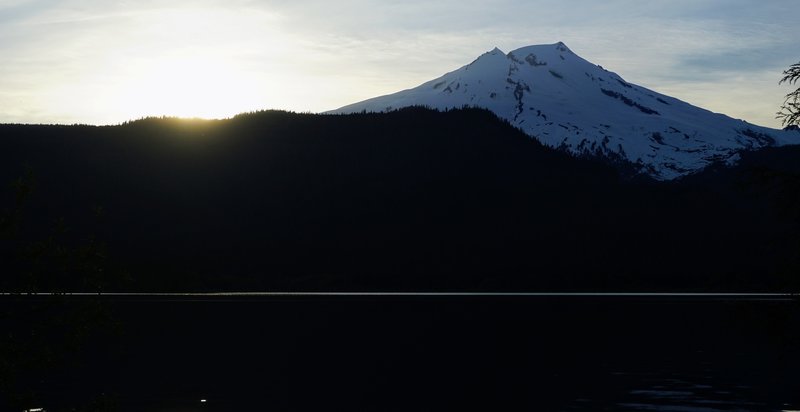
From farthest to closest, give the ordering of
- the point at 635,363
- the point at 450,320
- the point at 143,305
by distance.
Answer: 1. the point at 143,305
2. the point at 450,320
3. the point at 635,363

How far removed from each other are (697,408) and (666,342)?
4155 cm

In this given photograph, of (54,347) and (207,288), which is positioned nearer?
(54,347)

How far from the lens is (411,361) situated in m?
69.9

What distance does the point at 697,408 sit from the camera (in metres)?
46.4

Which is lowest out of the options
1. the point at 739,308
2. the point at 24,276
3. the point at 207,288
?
the point at 207,288

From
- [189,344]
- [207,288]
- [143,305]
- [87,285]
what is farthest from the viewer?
[207,288]

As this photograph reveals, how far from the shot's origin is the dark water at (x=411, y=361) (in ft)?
105

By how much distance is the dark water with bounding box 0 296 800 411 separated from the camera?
105ft

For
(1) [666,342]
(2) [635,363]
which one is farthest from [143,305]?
(2) [635,363]

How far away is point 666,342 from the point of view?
8706cm

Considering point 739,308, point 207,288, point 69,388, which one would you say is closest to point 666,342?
point 69,388

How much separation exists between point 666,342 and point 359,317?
41.0 meters

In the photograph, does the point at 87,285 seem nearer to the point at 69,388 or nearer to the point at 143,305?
the point at 69,388

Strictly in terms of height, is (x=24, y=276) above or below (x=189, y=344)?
above
